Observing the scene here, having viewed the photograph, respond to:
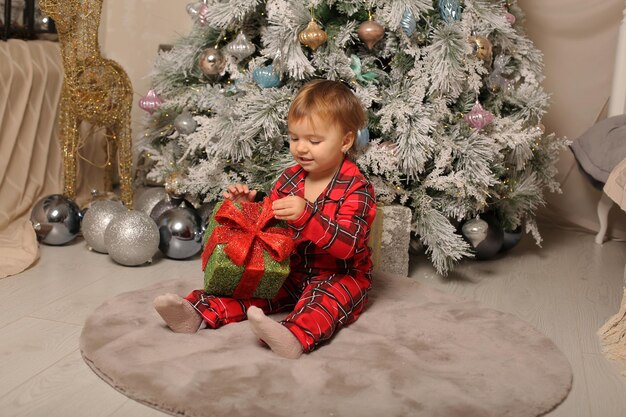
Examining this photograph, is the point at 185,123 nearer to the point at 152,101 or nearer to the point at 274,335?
the point at 152,101

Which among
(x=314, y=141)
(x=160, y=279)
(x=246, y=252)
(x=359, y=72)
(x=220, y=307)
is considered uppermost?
(x=359, y=72)

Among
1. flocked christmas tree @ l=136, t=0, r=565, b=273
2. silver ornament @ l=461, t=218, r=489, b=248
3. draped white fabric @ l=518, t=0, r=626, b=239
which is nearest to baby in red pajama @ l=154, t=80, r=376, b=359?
flocked christmas tree @ l=136, t=0, r=565, b=273

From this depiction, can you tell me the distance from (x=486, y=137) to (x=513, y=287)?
44 centimetres

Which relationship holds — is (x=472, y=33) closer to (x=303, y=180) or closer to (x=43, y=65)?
(x=303, y=180)

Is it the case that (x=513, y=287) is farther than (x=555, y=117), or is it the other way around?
(x=555, y=117)

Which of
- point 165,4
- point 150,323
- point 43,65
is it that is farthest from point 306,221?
point 165,4

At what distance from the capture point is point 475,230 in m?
2.19

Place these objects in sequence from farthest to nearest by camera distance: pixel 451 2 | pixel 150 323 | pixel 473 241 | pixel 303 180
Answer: pixel 473 241 → pixel 451 2 → pixel 303 180 → pixel 150 323

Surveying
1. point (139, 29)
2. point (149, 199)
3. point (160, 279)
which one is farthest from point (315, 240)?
point (139, 29)

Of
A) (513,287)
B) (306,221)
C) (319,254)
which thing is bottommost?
(513,287)

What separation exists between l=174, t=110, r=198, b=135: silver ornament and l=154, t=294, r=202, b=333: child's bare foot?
801mm

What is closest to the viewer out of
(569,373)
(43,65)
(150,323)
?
(569,373)

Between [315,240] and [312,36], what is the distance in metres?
0.67

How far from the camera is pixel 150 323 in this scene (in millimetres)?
1637
